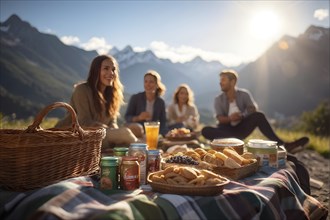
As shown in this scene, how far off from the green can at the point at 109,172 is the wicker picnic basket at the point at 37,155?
1.10 feet

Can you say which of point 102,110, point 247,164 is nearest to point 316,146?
point 102,110

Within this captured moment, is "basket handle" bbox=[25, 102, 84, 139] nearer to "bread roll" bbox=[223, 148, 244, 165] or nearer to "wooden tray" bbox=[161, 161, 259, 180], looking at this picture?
"wooden tray" bbox=[161, 161, 259, 180]

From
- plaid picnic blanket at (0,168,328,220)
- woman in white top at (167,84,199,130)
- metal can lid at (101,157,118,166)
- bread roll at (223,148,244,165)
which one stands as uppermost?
woman in white top at (167,84,199,130)

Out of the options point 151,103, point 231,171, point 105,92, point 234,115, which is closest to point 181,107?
point 151,103

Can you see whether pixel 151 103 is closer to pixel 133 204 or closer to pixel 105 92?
pixel 105 92

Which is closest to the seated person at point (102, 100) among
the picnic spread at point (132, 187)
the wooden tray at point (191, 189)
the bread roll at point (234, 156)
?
the picnic spread at point (132, 187)

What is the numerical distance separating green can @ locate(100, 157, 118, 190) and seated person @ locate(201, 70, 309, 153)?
14.8 ft

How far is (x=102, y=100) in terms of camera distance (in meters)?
5.10

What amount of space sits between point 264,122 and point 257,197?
14.4ft

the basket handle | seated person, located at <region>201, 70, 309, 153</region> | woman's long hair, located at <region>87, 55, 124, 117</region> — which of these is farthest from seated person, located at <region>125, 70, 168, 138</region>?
the basket handle

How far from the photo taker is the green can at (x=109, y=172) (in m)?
2.38

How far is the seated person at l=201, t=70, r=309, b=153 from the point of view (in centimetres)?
662

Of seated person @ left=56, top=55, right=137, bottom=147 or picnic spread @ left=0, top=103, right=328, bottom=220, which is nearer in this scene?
picnic spread @ left=0, top=103, right=328, bottom=220

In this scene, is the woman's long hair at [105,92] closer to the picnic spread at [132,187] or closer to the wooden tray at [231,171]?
the picnic spread at [132,187]
